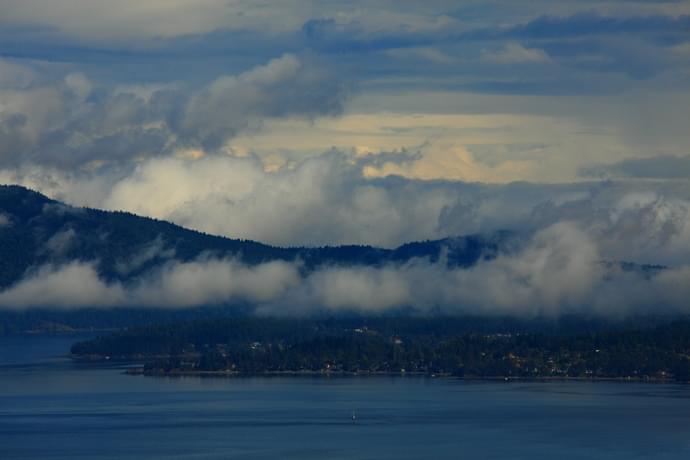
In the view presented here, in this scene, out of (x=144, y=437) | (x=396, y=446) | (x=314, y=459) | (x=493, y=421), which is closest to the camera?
(x=314, y=459)

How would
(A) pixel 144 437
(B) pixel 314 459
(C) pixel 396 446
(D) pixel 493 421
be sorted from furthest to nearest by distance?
(D) pixel 493 421 < (A) pixel 144 437 < (C) pixel 396 446 < (B) pixel 314 459

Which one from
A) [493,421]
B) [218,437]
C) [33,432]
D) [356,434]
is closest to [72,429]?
[33,432]

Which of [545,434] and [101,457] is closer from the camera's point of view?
[101,457]

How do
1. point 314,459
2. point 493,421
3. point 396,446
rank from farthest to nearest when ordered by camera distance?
point 493,421, point 396,446, point 314,459

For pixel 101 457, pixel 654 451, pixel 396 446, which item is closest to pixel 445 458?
pixel 396 446

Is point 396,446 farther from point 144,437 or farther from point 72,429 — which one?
point 72,429

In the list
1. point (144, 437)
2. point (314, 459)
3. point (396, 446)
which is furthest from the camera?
point (144, 437)

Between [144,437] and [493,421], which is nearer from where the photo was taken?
[144,437]

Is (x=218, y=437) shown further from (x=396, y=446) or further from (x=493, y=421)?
(x=493, y=421)
